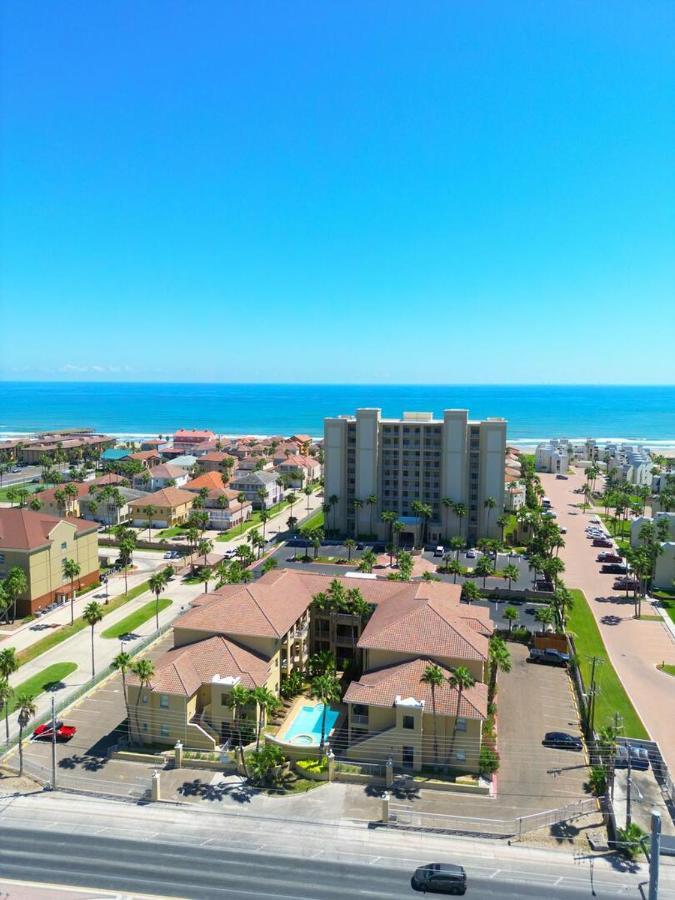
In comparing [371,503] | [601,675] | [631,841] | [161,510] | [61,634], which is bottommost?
[61,634]

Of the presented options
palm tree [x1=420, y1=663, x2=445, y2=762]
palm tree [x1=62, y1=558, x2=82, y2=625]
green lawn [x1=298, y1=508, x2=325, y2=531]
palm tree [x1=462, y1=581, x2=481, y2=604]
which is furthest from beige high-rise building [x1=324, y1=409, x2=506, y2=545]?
palm tree [x1=420, y1=663, x2=445, y2=762]

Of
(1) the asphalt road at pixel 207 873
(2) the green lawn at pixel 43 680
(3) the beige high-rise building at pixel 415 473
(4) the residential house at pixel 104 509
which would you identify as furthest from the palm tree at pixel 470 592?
(4) the residential house at pixel 104 509

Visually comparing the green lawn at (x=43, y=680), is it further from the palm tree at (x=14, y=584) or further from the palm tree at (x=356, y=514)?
the palm tree at (x=356, y=514)

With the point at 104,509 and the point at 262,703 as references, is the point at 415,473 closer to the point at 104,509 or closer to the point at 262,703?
the point at 104,509

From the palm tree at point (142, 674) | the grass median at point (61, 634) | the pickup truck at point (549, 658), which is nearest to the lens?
the palm tree at point (142, 674)

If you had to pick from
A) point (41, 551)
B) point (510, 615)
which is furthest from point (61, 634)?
point (510, 615)

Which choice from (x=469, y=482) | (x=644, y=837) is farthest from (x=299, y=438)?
(x=644, y=837)

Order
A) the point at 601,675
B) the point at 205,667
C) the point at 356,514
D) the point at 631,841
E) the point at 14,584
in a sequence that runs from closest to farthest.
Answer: the point at 631,841 < the point at 205,667 < the point at 601,675 < the point at 14,584 < the point at 356,514
